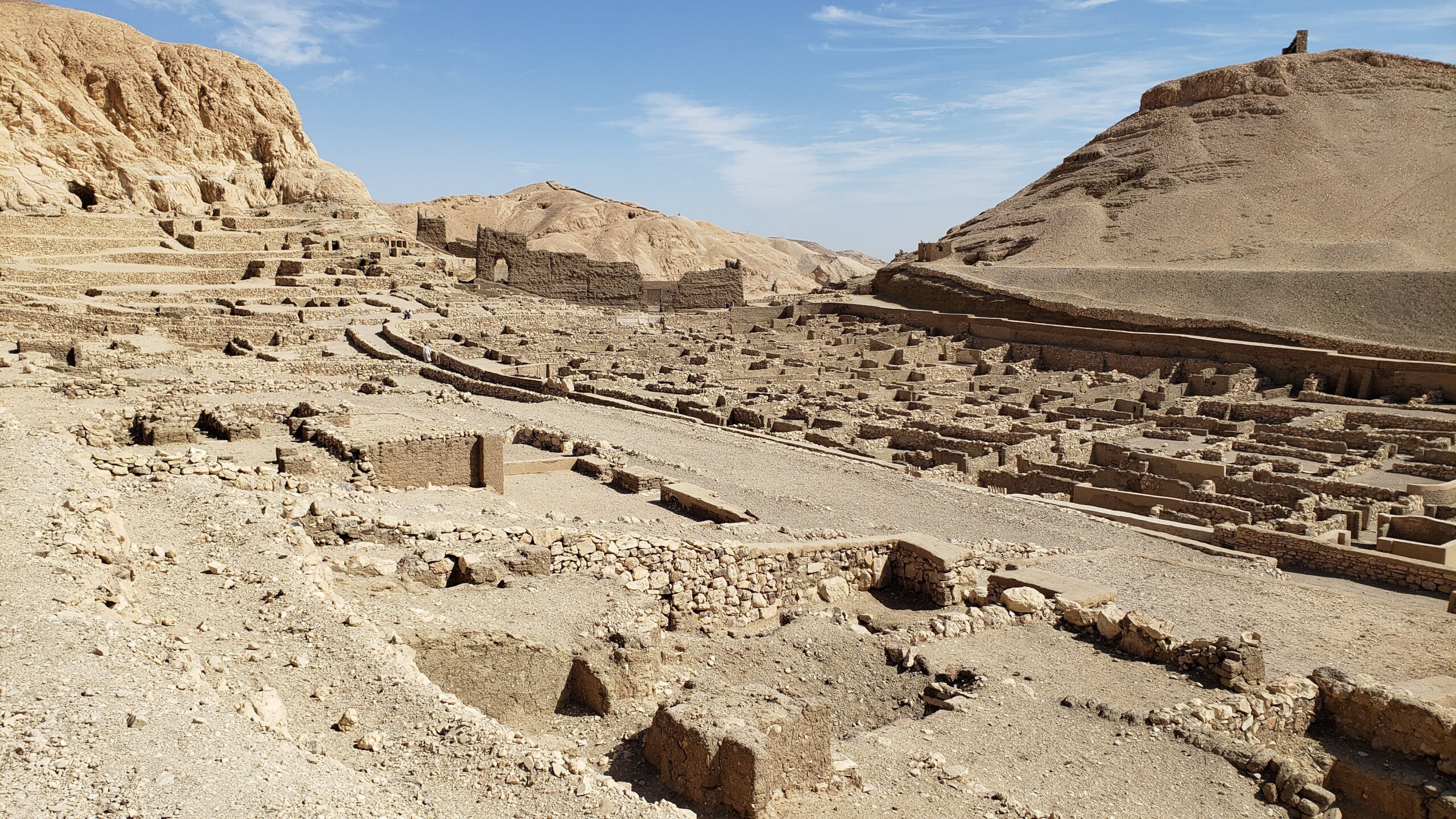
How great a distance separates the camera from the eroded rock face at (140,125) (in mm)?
43969

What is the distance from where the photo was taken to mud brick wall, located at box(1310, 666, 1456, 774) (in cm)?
620

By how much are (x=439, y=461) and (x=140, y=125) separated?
48576 mm

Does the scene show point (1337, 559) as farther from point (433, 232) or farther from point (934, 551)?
point (433, 232)

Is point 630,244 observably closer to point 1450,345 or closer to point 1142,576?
point 1450,345

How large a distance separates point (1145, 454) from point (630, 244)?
2082 inches

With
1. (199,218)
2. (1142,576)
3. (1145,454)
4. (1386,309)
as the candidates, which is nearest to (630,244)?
(199,218)

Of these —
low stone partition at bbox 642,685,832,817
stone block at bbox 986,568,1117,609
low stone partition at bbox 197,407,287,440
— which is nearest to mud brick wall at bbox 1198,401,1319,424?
stone block at bbox 986,568,1117,609

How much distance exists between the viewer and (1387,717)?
6.54 metres

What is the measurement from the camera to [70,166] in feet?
146

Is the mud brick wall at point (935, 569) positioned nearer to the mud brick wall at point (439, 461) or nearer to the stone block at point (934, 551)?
the stone block at point (934, 551)

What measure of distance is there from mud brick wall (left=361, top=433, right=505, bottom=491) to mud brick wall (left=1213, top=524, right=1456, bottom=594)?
30.5ft

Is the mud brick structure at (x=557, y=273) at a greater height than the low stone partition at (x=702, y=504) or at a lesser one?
greater

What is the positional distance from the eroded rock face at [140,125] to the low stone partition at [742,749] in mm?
46445

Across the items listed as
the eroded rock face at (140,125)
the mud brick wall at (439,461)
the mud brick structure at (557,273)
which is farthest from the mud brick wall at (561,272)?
the mud brick wall at (439,461)
